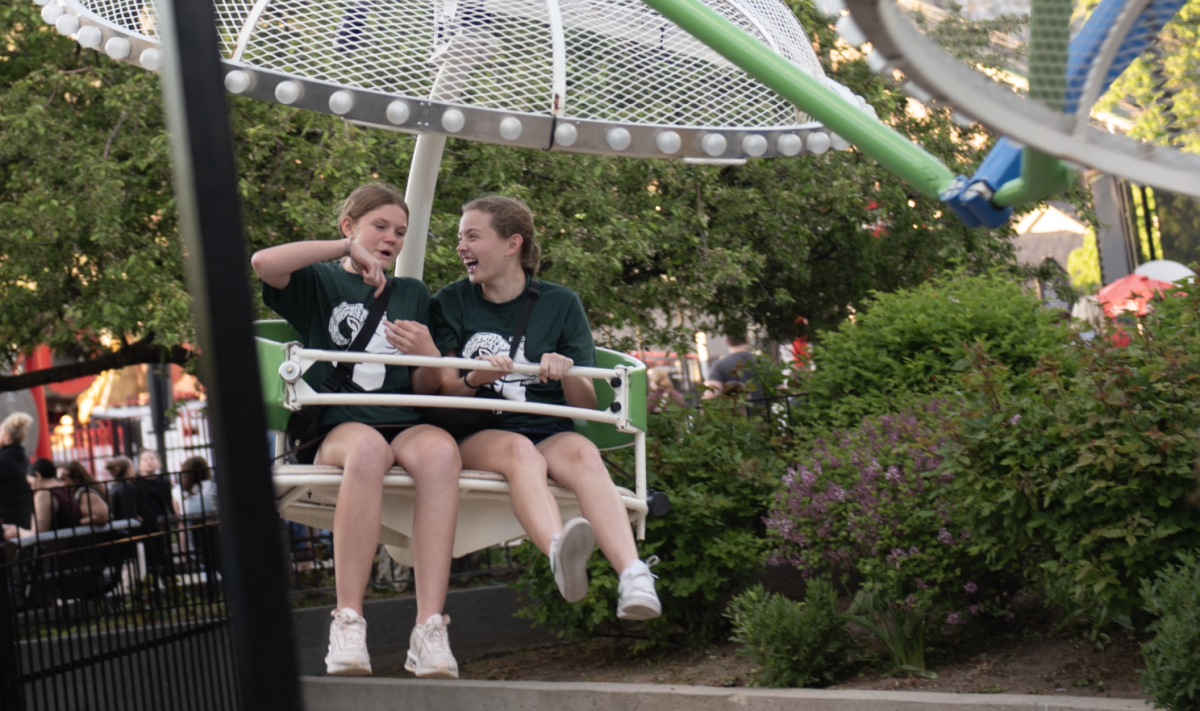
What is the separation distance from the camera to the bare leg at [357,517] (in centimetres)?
322

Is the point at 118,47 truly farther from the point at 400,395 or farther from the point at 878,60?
the point at 878,60

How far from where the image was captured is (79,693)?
21.8ft

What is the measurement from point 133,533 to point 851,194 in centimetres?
553

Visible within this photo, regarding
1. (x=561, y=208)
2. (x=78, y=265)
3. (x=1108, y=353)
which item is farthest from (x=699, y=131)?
(x=78, y=265)

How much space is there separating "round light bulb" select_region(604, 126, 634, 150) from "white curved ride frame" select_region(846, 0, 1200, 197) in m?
2.30

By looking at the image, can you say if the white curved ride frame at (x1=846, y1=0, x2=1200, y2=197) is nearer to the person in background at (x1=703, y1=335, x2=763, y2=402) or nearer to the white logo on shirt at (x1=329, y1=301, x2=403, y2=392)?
the white logo on shirt at (x1=329, y1=301, x2=403, y2=392)

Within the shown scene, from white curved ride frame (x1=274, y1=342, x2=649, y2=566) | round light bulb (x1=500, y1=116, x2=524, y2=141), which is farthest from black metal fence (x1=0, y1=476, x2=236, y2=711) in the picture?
round light bulb (x1=500, y1=116, x2=524, y2=141)

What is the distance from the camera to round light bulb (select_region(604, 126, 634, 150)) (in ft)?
12.9

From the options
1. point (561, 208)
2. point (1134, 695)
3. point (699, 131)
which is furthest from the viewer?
point (561, 208)

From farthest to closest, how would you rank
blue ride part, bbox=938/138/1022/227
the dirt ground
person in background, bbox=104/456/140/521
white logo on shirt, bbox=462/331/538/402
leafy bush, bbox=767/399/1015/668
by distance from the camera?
person in background, bbox=104/456/140/521, leafy bush, bbox=767/399/1015/668, the dirt ground, white logo on shirt, bbox=462/331/538/402, blue ride part, bbox=938/138/1022/227

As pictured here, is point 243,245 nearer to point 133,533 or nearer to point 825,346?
point 825,346

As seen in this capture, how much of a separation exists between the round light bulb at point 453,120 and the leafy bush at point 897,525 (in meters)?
2.42

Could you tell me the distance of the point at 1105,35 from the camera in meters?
1.70

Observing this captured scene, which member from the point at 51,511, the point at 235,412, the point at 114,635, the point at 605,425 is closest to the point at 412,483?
the point at 605,425
